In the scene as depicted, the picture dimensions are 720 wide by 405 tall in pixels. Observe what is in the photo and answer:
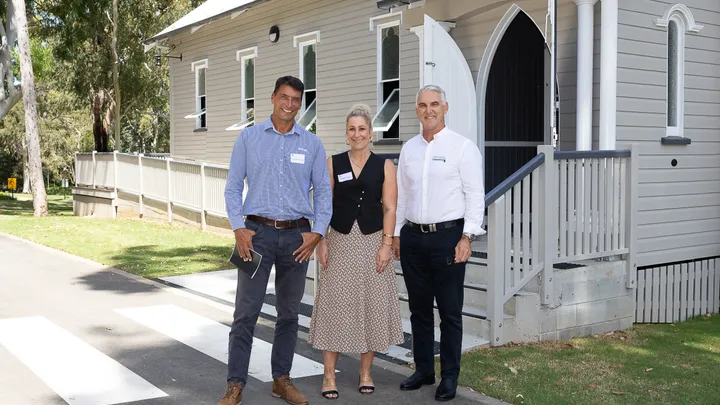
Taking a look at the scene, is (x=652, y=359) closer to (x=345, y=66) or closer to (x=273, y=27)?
(x=345, y=66)

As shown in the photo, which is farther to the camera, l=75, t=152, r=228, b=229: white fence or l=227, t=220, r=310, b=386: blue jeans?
l=75, t=152, r=228, b=229: white fence

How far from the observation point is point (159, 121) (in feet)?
188

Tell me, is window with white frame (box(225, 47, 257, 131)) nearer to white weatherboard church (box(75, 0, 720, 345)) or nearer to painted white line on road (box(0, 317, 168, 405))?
white weatherboard church (box(75, 0, 720, 345))

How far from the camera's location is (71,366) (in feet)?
21.1

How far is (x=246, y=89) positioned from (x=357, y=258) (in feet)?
47.7

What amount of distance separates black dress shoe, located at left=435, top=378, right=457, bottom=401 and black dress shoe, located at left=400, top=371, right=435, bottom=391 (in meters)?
0.24

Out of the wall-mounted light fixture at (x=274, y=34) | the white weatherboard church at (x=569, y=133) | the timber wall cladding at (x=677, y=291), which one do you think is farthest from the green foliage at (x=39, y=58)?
the timber wall cladding at (x=677, y=291)

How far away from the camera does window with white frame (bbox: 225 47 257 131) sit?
19.3m

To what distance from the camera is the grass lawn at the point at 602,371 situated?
5766 mm

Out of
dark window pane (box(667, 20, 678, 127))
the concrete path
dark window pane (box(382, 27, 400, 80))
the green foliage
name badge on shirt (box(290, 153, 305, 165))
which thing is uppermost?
the green foliage

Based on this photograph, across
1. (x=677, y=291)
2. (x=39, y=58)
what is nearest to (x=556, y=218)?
(x=677, y=291)

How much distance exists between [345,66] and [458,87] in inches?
233

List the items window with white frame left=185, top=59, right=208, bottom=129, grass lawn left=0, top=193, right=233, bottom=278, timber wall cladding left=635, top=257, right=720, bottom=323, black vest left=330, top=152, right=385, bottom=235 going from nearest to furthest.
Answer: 1. black vest left=330, top=152, right=385, bottom=235
2. timber wall cladding left=635, top=257, right=720, bottom=323
3. grass lawn left=0, top=193, right=233, bottom=278
4. window with white frame left=185, top=59, right=208, bottom=129

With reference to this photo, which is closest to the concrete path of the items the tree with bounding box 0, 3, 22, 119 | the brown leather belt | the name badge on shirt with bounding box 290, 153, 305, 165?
the brown leather belt
